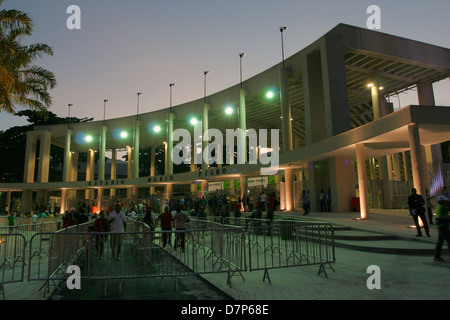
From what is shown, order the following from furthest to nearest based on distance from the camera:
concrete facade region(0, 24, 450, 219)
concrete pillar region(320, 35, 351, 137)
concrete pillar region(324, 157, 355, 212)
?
1. concrete pillar region(324, 157, 355, 212)
2. concrete pillar region(320, 35, 351, 137)
3. concrete facade region(0, 24, 450, 219)

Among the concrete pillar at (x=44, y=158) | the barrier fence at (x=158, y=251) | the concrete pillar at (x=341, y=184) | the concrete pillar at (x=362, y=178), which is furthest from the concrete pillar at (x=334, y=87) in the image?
the concrete pillar at (x=44, y=158)

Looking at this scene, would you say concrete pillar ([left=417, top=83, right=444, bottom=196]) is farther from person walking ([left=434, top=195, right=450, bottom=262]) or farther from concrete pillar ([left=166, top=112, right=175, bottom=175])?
concrete pillar ([left=166, top=112, right=175, bottom=175])

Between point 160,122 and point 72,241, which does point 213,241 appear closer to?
point 72,241

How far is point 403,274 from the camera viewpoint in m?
7.29

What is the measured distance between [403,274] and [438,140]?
12.6 meters

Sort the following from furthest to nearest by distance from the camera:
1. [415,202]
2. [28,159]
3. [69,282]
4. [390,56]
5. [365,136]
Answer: [28,159] → [390,56] → [365,136] → [415,202] → [69,282]

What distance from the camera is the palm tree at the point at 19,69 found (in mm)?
15383

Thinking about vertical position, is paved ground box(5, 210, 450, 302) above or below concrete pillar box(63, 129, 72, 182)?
below

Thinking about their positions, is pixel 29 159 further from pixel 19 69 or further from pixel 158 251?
pixel 158 251

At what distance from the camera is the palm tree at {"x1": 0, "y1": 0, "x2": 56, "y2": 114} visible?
15.4 m

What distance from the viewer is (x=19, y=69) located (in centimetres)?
1778

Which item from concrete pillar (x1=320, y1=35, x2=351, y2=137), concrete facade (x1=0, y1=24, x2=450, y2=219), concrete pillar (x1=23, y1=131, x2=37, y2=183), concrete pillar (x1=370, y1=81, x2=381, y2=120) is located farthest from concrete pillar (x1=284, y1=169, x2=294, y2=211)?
concrete pillar (x1=23, y1=131, x2=37, y2=183)

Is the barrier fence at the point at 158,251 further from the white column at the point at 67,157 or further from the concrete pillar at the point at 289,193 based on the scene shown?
the white column at the point at 67,157
